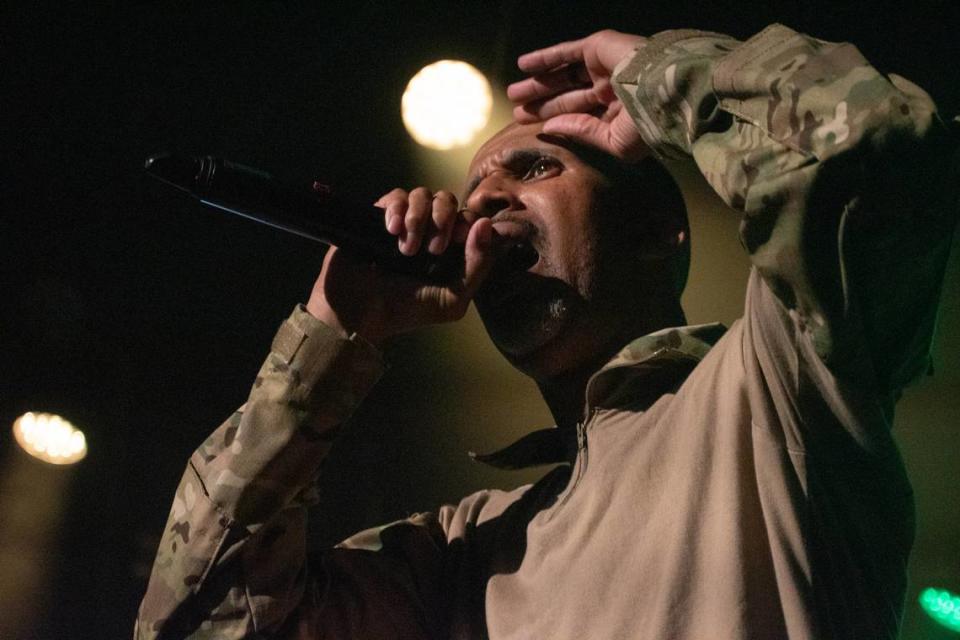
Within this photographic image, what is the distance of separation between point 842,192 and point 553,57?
0.63 metres

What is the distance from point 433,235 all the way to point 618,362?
0.25m

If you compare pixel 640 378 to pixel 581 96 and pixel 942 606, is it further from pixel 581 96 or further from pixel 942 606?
pixel 942 606

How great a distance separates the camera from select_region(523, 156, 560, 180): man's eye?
4.40 feet

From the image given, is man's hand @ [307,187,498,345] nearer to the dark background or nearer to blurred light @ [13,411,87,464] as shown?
the dark background

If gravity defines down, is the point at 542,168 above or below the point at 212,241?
below

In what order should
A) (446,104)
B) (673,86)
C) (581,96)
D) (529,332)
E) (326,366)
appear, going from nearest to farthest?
(673,86) < (326,366) < (529,332) < (581,96) < (446,104)

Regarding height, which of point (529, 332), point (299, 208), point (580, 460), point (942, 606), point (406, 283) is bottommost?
point (942, 606)

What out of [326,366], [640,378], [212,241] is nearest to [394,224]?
[326,366]

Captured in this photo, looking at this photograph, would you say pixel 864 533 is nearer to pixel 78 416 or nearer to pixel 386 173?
pixel 386 173

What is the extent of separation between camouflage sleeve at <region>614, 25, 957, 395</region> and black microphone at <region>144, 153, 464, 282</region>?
1.23 ft

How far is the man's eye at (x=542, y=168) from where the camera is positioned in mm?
1342

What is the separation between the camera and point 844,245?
0.76 m

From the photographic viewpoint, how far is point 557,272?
1229mm

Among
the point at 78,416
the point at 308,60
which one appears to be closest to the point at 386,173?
the point at 308,60
